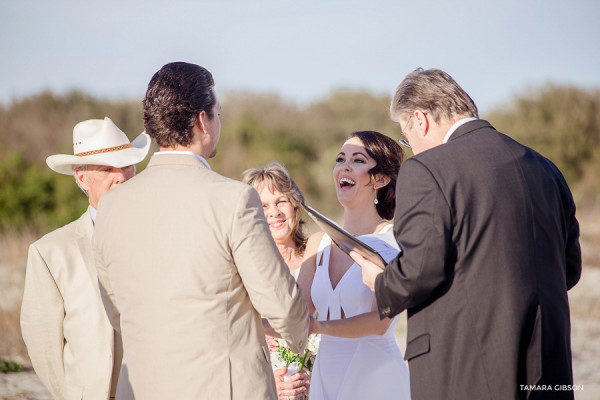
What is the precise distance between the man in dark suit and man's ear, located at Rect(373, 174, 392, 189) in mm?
1517

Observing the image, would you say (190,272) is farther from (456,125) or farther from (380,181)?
(380,181)

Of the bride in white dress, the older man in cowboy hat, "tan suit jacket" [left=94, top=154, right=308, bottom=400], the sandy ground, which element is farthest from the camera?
the sandy ground

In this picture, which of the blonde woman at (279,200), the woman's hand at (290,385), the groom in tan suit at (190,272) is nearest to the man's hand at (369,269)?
the groom in tan suit at (190,272)

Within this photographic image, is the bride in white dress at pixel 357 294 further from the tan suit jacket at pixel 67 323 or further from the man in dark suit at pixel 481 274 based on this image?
the tan suit jacket at pixel 67 323

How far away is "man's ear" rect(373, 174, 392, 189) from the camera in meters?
4.47

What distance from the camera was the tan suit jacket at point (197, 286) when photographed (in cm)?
271

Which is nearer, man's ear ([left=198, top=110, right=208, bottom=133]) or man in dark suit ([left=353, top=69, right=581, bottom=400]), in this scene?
man in dark suit ([left=353, top=69, right=581, bottom=400])

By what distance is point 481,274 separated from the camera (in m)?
2.74

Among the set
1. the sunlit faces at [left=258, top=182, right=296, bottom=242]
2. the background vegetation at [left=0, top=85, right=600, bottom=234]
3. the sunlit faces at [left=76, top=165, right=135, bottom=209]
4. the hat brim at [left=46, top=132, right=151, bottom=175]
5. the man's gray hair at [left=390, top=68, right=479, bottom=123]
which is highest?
the background vegetation at [left=0, top=85, right=600, bottom=234]

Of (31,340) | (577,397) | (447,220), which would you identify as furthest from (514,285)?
(577,397)

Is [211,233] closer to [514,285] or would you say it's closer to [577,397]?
[514,285]

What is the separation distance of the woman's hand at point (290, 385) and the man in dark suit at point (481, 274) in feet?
4.04

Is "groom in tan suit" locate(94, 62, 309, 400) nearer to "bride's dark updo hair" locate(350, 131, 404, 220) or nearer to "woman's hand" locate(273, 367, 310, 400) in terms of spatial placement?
"woman's hand" locate(273, 367, 310, 400)

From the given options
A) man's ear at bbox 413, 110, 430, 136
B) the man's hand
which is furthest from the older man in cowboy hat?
man's ear at bbox 413, 110, 430, 136
